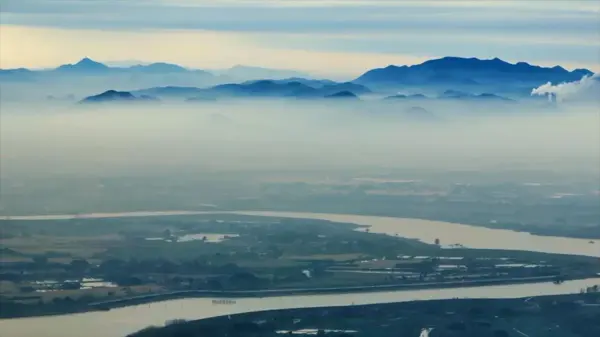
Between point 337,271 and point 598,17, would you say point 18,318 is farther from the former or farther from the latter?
point 598,17

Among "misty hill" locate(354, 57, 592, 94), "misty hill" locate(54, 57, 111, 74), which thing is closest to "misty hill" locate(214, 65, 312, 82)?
"misty hill" locate(354, 57, 592, 94)

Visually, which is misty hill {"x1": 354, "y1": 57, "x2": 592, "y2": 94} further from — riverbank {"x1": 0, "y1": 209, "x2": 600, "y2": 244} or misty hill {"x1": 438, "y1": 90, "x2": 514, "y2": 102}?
riverbank {"x1": 0, "y1": 209, "x2": 600, "y2": 244}

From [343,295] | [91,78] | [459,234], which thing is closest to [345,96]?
[459,234]

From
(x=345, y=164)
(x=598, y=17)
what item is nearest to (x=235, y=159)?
(x=345, y=164)

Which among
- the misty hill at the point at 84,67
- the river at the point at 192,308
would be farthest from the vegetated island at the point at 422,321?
the misty hill at the point at 84,67

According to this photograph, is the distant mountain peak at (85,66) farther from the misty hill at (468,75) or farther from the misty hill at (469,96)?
the misty hill at (469,96)
